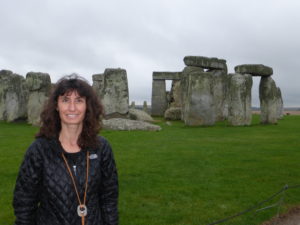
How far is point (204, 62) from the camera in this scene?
725 inches

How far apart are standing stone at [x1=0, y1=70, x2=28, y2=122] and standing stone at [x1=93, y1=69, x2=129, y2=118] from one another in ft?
11.7

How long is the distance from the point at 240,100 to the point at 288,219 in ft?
33.5

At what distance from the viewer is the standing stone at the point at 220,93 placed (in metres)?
18.2

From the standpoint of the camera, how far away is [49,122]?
95.0 inches

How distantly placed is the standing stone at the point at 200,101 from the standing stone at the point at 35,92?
5538 millimetres

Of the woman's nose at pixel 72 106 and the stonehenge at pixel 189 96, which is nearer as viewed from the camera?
the woman's nose at pixel 72 106

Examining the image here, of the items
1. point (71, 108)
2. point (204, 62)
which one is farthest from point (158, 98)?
point (71, 108)

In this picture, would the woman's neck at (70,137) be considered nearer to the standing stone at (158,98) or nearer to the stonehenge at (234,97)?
the stonehenge at (234,97)

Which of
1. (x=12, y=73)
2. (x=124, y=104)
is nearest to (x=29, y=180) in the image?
(x=124, y=104)

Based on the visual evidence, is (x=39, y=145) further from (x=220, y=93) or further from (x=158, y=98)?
(x=158, y=98)

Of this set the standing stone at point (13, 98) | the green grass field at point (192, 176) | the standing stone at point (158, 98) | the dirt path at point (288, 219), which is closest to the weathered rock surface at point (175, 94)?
the standing stone at point (158, 98)

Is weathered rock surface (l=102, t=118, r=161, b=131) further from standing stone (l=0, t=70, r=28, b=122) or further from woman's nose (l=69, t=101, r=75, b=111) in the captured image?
woman's nose (l=69, t=101, r=75, b=111)

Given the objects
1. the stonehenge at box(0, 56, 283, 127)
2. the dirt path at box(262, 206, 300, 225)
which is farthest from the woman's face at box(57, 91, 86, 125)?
the stonehenge at box(0, 56, 283, 127)

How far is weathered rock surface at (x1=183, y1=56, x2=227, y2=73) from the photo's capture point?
1811 cm
